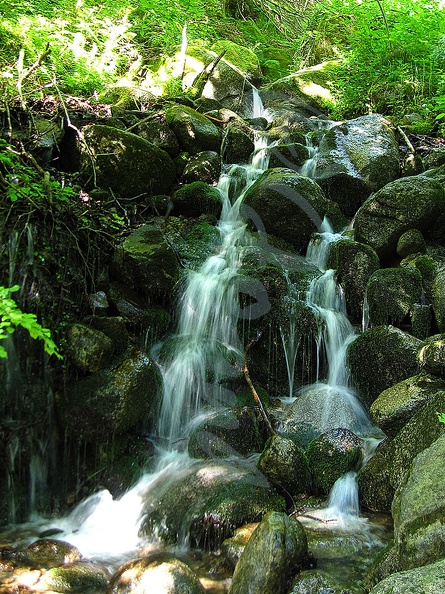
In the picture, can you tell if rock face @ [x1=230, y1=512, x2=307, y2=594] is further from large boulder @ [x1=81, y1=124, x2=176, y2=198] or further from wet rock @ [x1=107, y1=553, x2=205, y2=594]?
large boulder @ [x1=81, y1=124, x2=176, y2=198]

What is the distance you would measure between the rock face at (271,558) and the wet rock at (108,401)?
1981mm

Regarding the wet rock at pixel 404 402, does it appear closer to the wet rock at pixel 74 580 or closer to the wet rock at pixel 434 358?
the wet rock at pixel 434 358

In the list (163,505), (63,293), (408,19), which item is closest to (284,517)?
(163,505)

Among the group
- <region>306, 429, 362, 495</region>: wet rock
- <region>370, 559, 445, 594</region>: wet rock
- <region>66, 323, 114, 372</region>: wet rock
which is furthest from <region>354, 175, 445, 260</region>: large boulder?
<region>370, 559, 445, 594</region>: wet rock

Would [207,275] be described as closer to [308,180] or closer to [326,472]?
[308,180]

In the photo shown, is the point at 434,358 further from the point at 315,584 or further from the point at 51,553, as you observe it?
the point at 51,553

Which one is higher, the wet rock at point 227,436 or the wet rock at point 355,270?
the wet rock at point 355,270

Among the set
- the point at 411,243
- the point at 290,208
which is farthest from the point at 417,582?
the point at 290,208

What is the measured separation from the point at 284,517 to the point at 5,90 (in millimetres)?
6287

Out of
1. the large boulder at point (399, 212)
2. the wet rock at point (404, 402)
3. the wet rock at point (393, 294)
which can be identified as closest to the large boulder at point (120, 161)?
the large boulder at point (399, 212)

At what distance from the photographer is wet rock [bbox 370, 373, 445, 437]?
376cm

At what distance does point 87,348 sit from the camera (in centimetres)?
451

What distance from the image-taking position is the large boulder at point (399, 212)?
6.50 meters

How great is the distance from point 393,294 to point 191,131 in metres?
5.37
